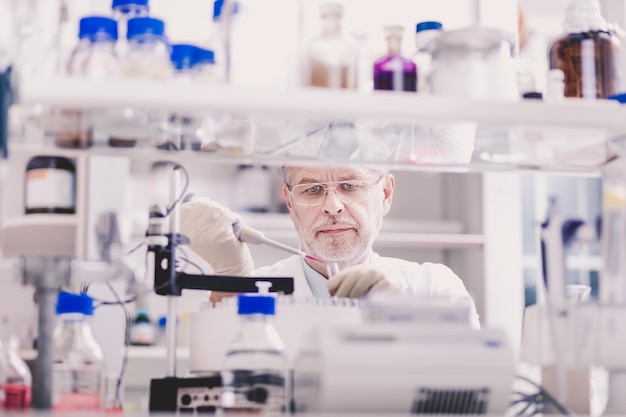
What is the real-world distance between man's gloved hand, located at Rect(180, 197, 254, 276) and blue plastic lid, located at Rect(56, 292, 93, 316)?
1.49ft

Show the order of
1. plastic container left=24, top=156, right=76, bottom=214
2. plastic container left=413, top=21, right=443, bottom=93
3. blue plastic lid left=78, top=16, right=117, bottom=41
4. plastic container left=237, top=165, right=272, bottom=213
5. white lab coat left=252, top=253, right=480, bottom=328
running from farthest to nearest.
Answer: plastic container left=237, top=165, right=272, bottom=213
white lab coat left=252, top=253, right=480, bottom=328
plastic container left=24, top=156, right=76, bottom=214
plastic container left=413, top=21, right=443, bottom=93
blue plastic lid left=78, top=16, right=117, bottom=41

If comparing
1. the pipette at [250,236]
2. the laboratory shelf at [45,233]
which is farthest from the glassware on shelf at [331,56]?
the laboratory shelf at [45,233]

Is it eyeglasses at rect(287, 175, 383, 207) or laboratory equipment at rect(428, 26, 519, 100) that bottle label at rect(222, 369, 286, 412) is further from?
eyeglasses at rect(287, 175, 383, 207)

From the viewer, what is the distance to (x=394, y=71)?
114 cm

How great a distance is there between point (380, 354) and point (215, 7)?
0.57m

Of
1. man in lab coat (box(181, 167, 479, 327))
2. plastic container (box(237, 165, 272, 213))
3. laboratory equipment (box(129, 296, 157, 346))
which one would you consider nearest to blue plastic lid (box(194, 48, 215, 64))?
man in lab coat (box(181, 167, 479, 327))

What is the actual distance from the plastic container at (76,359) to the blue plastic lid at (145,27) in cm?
36

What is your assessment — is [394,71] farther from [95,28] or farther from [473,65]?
[95,28]

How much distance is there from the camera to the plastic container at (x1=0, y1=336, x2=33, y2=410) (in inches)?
42.2

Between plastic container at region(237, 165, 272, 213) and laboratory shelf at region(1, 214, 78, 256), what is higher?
plastic container at region(237, 165, 272, 213)

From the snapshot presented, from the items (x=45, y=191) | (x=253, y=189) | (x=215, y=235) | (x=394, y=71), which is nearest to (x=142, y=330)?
(x=253, y=189)

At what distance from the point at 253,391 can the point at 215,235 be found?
58 centimetres

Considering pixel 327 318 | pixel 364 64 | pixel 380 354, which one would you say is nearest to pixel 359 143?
pixel 364 64

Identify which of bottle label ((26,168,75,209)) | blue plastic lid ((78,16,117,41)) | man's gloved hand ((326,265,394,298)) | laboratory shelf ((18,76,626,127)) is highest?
blue plastic lid ((78,16,117,41))
